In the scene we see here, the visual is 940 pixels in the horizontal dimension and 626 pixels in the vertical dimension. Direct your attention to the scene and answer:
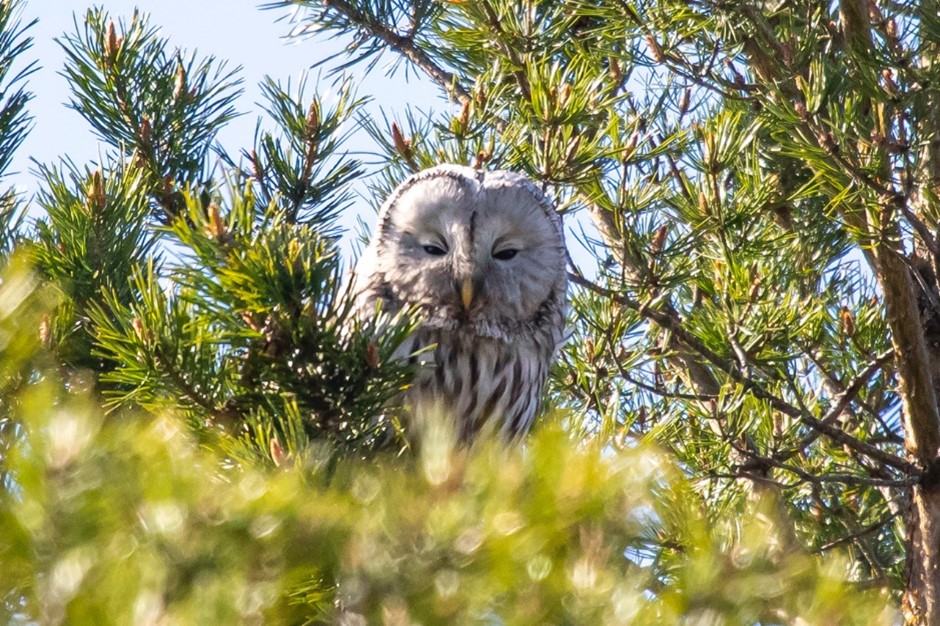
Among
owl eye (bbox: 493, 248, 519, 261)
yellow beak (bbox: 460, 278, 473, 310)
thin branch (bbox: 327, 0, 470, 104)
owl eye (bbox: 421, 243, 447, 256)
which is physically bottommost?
yellow beak (bbox: 460, 278, 473, 310)

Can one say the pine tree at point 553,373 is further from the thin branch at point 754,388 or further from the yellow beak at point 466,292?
the yellow beak at point 466,292

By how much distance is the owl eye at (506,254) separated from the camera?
256cm

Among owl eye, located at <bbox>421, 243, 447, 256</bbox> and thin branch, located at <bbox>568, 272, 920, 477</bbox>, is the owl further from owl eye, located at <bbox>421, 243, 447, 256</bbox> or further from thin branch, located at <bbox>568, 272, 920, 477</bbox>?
thin branch, located at <bbox>568, 272, 920, 477</bbox>

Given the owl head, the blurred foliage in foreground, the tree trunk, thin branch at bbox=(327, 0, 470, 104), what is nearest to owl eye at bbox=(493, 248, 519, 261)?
the owl head

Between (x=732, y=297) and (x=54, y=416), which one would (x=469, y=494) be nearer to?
(x=54, y=416)

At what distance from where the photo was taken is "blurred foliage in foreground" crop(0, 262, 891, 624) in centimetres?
62

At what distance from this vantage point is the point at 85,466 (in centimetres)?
63

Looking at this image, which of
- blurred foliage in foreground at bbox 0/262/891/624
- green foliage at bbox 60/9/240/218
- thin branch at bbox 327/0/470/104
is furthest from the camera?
thin branch at bbox 327/0/470/104

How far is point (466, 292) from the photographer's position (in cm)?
236

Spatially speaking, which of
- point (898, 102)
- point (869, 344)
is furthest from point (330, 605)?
point (869, 344)

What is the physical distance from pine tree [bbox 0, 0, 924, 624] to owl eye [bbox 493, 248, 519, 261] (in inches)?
6.8

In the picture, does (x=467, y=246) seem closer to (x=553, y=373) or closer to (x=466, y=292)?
(x=466, y=292)

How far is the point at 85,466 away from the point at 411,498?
7.9 inches

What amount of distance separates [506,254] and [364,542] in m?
1.88
